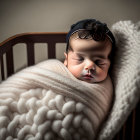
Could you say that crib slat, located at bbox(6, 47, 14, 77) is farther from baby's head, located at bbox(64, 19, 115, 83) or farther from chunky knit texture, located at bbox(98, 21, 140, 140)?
chunky knit texture, located at bbox(98, 21, 140, 140)

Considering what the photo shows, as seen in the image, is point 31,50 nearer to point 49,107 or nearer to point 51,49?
point 51,49

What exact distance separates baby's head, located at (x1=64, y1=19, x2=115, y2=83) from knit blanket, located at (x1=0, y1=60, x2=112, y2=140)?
6cm

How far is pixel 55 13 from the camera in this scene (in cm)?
125

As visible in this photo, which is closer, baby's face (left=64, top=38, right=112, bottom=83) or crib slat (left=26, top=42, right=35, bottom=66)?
baby's face (left=64, top=38, right=112, bottom=83)

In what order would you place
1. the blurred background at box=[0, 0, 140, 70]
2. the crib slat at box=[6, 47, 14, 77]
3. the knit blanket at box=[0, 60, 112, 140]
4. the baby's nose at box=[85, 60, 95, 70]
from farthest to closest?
the blurred background at box=[0, 0, 140, 70]
the crib slat at box=[6, 47, 14, 77]
the baby's nose at box=[85, 60, 95, 70]
the knit blanket at box=[0, 60, 112, 140]

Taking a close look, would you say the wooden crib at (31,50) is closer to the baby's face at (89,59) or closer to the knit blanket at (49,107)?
the knit blanket at (49,107)

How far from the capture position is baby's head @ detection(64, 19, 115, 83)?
0.81 metres

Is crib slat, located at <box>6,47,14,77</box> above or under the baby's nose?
under

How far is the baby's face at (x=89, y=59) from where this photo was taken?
81 centimetres

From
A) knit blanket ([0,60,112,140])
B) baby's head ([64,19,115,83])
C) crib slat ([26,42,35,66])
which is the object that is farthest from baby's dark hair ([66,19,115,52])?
crib slat ([26,42,35,66])

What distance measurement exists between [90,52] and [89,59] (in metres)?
0.03

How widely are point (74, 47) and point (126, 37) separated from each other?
231mm

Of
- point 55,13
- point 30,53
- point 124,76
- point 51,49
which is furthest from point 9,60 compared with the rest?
point 124,76

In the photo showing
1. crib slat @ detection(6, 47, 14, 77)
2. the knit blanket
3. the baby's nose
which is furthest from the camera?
crib slat @ detection(6, 47, 14, 77)
